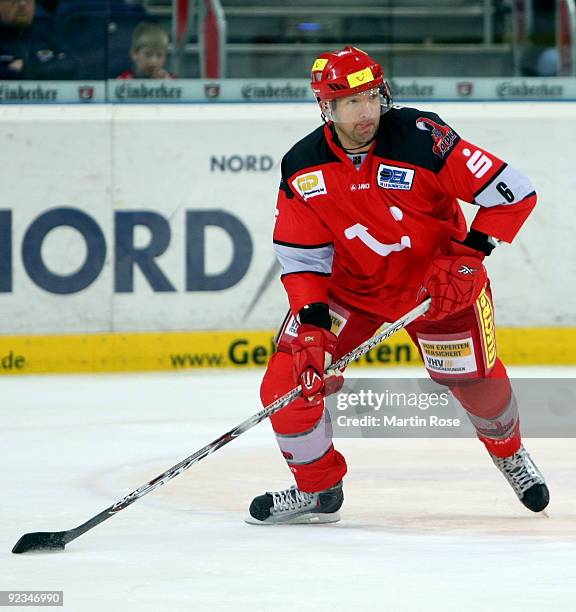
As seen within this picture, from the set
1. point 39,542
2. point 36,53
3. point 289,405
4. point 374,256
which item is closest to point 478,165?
point 374,256

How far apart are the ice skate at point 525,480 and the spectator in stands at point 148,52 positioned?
3655mm

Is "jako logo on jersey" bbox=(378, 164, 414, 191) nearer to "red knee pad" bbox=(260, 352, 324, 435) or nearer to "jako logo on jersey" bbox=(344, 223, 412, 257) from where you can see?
"jako logo on jersey" bbox=(344, 223, 412, 257)

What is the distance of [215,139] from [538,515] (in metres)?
3.62

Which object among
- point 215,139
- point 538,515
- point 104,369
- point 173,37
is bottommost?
point 104,369

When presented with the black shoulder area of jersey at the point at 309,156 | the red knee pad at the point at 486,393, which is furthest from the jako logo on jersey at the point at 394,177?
the red knee pad at the point at 486,393

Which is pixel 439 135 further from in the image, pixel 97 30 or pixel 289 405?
pixel 97 30

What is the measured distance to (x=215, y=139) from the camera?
279 inches

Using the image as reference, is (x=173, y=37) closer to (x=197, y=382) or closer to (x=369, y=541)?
(x=197, y=382)

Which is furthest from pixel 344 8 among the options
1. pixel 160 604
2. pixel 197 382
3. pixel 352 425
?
pixel 160 604

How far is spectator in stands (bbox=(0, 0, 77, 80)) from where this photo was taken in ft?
22.9

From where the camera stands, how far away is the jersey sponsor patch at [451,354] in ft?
12.9

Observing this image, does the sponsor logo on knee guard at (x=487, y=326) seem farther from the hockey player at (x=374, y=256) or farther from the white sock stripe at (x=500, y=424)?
the white sock stripe at (x=500, y=424)

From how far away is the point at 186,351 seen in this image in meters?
7.02

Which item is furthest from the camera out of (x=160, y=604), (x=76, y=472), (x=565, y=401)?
(x=565, y=401)
